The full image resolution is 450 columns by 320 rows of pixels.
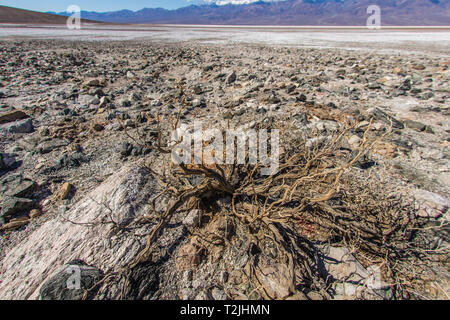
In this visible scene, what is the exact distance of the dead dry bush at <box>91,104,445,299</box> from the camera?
1.24 metres

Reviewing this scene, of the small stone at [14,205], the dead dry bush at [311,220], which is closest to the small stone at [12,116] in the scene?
the small stone at [14,205]

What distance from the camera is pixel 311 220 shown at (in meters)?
1.59

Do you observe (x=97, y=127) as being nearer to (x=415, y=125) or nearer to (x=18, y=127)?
(x=18, y=127)

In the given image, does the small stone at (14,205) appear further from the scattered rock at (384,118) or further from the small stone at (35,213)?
the scattered rock at (384,118)
